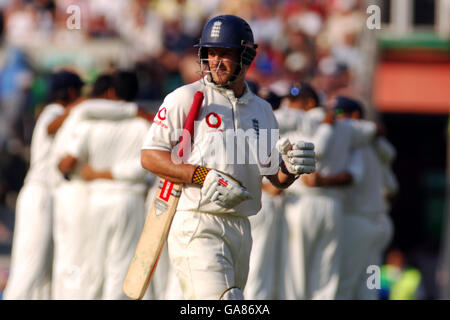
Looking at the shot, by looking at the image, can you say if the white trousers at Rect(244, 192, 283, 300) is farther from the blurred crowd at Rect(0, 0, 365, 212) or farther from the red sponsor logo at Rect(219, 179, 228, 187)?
the blurred crowd at Rect(0, 0, 365, 212)

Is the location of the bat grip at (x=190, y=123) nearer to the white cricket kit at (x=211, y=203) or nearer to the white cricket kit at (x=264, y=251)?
the white cricket kit at (x=211, y=203)

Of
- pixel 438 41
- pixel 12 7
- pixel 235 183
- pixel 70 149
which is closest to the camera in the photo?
pixel 235 183

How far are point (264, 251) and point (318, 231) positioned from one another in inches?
26.7

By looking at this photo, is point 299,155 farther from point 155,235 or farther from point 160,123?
point 155,235

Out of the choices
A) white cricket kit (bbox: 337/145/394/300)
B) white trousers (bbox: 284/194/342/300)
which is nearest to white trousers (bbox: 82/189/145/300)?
white trousers (bbox: 284/194/342/300)

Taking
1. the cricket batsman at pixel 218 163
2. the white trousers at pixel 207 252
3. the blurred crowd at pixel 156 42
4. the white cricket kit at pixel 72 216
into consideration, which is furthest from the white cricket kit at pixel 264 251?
the blurred crowd at pixel 156 42

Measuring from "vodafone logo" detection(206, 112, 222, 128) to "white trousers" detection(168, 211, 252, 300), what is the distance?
58 cm

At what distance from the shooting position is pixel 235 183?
21.1ft

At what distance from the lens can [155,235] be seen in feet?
21.9

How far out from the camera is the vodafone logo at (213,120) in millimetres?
6711

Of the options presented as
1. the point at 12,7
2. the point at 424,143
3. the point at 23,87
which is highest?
the point at 12,7
